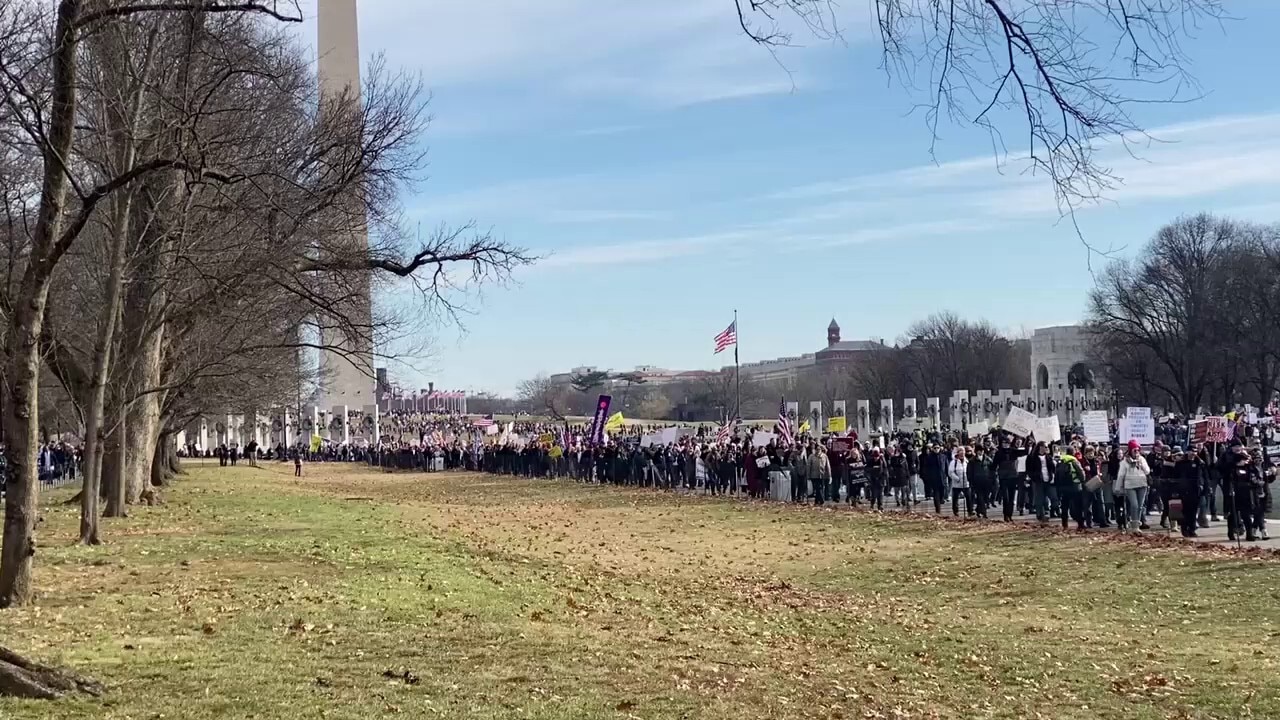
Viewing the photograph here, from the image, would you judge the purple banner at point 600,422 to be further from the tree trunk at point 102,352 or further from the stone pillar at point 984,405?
the tree trunk at point 102,352

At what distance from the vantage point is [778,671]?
1070 centimetres

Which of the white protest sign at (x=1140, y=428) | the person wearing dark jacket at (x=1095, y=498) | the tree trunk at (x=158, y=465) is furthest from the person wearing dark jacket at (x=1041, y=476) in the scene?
the tree trunk at (x=158, y=465)

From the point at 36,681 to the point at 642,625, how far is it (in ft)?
20.4

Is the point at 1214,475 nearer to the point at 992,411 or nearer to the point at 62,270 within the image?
the point at 62,270

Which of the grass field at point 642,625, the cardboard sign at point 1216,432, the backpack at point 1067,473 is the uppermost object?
the cardboard sign at point 1216,432

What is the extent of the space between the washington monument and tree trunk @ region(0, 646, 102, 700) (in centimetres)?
1136

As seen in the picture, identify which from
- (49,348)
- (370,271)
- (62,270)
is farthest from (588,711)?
(62,270)

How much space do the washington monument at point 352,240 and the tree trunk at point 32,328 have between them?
779 cm

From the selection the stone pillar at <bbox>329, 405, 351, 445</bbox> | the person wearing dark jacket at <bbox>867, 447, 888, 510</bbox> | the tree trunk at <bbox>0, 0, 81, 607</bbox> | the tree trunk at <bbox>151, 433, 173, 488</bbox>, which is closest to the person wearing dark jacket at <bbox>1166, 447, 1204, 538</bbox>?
the person wearing dark jacket at <bbox>867, 447, 888, 510</bbox>

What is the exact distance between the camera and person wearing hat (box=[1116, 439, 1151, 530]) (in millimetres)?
23406

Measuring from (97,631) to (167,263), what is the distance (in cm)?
1152

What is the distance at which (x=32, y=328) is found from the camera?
11.7 m

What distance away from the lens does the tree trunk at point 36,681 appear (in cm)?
818

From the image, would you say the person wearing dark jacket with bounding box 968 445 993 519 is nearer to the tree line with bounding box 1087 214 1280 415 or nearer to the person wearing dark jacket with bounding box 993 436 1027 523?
the person wearing dark jacket with bounding box 993 436 1027 523
